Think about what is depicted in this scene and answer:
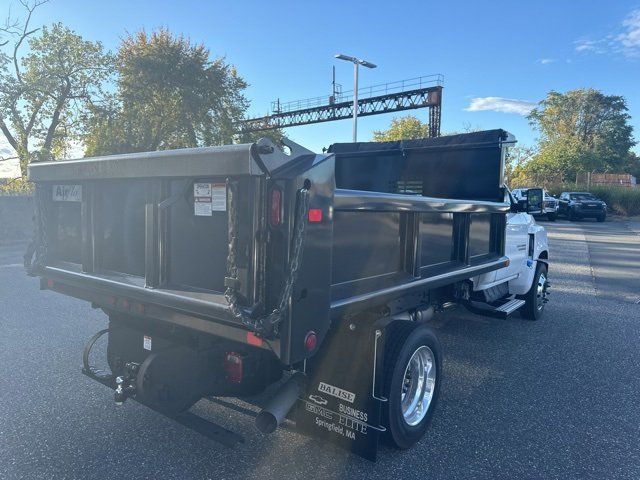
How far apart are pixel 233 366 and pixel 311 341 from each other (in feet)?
1.96

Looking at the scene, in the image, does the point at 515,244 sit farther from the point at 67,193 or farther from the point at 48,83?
the point at 48,83

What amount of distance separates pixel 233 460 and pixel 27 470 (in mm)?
1241

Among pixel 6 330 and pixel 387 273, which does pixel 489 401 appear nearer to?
pixel 387 273

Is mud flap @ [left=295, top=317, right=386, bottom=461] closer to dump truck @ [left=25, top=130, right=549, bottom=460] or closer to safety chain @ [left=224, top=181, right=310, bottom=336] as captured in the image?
dump truck @ [left=25, top=130, right=549, bottom=460]

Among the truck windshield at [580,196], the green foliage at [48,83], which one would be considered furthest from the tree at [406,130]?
Answer: the green foliage at [48,83]

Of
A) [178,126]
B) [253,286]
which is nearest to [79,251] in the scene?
[253,286]

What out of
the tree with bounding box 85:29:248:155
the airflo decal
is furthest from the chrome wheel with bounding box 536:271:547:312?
the tree with bounding box 85:29:248:155

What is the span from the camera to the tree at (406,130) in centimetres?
4356

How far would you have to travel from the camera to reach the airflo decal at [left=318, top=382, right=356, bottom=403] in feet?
9.90

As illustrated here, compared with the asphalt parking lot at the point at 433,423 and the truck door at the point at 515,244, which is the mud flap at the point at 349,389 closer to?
the asphalt parking lot at the point at 433,423

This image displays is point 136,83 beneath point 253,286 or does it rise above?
above

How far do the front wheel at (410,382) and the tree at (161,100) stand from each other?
86.5 ft

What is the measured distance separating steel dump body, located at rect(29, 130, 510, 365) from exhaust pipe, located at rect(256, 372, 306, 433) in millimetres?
454

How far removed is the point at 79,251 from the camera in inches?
136
